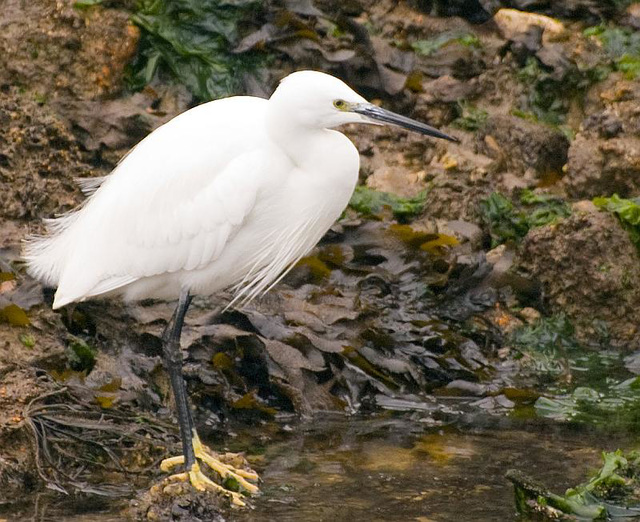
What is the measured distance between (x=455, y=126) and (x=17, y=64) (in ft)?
10.7

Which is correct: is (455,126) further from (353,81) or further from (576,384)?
(576,384)

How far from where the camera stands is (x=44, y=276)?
256 inches

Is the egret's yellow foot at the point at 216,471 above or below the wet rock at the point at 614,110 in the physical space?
below

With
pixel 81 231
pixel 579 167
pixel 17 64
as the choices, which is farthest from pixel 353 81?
pixel 81 231

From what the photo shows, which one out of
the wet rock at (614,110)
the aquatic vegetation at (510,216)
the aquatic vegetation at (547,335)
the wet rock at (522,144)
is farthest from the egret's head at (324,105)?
the wet rock at (522,144)

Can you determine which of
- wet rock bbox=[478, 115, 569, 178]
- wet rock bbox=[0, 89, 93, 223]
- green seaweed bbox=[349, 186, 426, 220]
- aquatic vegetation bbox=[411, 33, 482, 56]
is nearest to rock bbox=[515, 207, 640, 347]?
green seaweed bbox=[349, 186, 426, 220]

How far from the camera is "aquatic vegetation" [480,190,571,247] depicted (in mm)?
8789

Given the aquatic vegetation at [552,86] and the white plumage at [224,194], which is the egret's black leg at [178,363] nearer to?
the white plumage at [224,194]

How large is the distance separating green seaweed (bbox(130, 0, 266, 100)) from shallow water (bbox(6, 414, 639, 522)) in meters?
3.16

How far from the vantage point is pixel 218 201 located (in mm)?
5883

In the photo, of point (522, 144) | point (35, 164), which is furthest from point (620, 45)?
point (35, 164)

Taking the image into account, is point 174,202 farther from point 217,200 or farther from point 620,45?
point 620,45

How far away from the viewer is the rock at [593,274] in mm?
8109

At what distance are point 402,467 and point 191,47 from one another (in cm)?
413
